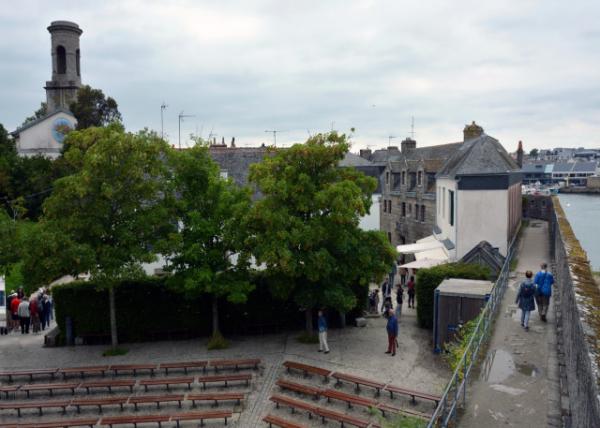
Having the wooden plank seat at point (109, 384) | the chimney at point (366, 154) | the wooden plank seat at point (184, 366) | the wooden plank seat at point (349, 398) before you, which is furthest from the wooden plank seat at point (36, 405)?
the chimney at point (366, 154)

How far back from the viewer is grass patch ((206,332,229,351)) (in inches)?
762

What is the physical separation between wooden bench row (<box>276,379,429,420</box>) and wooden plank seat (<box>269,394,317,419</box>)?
0.40 metres

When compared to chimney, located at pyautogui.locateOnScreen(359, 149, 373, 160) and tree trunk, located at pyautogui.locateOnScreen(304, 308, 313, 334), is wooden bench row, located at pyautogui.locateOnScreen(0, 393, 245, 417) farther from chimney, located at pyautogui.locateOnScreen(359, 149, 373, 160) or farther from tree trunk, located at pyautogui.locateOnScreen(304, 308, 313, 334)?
chimney, located at pyautogui.locateOnScreen(359, 149, 373, 160)

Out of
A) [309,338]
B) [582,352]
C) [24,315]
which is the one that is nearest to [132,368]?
[309,338]

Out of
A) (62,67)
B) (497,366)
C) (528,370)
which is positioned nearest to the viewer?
(528,370)

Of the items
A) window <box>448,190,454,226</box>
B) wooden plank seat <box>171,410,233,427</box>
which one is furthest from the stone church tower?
wooden plank seat <box>171,410,233,427</box>

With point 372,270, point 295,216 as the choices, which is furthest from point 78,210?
point 372,270

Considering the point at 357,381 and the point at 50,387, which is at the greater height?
the point at 357,381

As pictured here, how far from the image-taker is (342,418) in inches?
515


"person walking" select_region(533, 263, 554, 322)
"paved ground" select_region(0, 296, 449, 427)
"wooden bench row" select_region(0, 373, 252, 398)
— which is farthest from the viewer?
"wooden bench row" select_region(0, 373, 252, 398)

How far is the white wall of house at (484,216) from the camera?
27.1 meters

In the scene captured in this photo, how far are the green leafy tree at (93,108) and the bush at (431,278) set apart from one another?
44.2m

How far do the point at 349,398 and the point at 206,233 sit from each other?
24.8 feet

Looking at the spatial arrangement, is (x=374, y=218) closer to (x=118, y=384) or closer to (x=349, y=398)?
(x=349, y=398)
